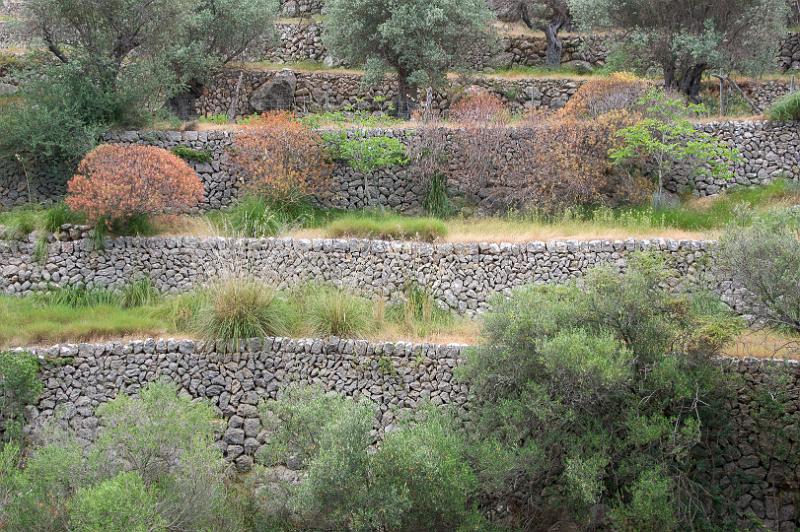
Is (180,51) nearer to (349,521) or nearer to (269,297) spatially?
(269,297)

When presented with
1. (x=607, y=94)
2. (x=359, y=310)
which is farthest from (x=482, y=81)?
(x=359, y=310)

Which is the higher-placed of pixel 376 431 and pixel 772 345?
pixel 772 345

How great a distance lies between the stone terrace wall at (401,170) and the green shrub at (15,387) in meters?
7.96

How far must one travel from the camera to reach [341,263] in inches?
773

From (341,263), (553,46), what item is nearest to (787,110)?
(553,46)

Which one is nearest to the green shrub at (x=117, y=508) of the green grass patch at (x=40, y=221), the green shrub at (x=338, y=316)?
the green shrub at (x=338, y=316)

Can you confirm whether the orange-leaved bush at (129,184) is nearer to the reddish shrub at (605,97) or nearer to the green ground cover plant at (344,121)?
the green ground cover plant at (344,121)

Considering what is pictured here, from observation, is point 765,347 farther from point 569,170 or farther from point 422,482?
point 569,170

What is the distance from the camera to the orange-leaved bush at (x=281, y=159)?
22219 mm

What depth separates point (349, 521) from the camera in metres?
12.5

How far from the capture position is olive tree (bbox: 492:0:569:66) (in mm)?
34031

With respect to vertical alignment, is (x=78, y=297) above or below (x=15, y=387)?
above

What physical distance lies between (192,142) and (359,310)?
358 inches

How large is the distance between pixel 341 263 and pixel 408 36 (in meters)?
11.3
